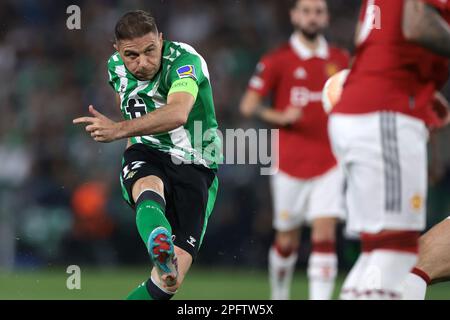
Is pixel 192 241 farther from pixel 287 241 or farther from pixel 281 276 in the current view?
pixel 287 241

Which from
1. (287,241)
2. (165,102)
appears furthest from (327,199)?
(165,102)

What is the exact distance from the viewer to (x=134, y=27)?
216 inches

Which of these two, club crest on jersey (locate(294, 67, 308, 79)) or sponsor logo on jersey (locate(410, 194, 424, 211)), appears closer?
sponsor logo on jersey (locate(410, 194, 424, 211))

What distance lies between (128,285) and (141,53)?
6.30 metres

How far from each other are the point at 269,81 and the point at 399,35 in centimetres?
562

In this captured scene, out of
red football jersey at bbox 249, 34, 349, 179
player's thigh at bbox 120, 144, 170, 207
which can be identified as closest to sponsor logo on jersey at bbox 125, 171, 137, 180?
player's thigh at bbox 120, 144, 170, 207

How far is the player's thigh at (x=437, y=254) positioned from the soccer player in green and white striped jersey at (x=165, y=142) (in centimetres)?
134

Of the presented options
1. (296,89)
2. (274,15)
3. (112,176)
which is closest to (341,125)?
(296,89)

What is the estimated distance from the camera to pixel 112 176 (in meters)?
13.8

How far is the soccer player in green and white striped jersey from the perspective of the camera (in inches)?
208

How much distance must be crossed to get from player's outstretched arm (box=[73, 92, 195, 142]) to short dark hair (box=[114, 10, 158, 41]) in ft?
1.32

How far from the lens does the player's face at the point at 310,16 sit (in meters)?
9.65

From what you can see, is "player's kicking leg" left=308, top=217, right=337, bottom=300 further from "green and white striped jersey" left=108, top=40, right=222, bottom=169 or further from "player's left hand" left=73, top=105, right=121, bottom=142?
"player's left hand" left=73, top=105, right=121, bottom=142
